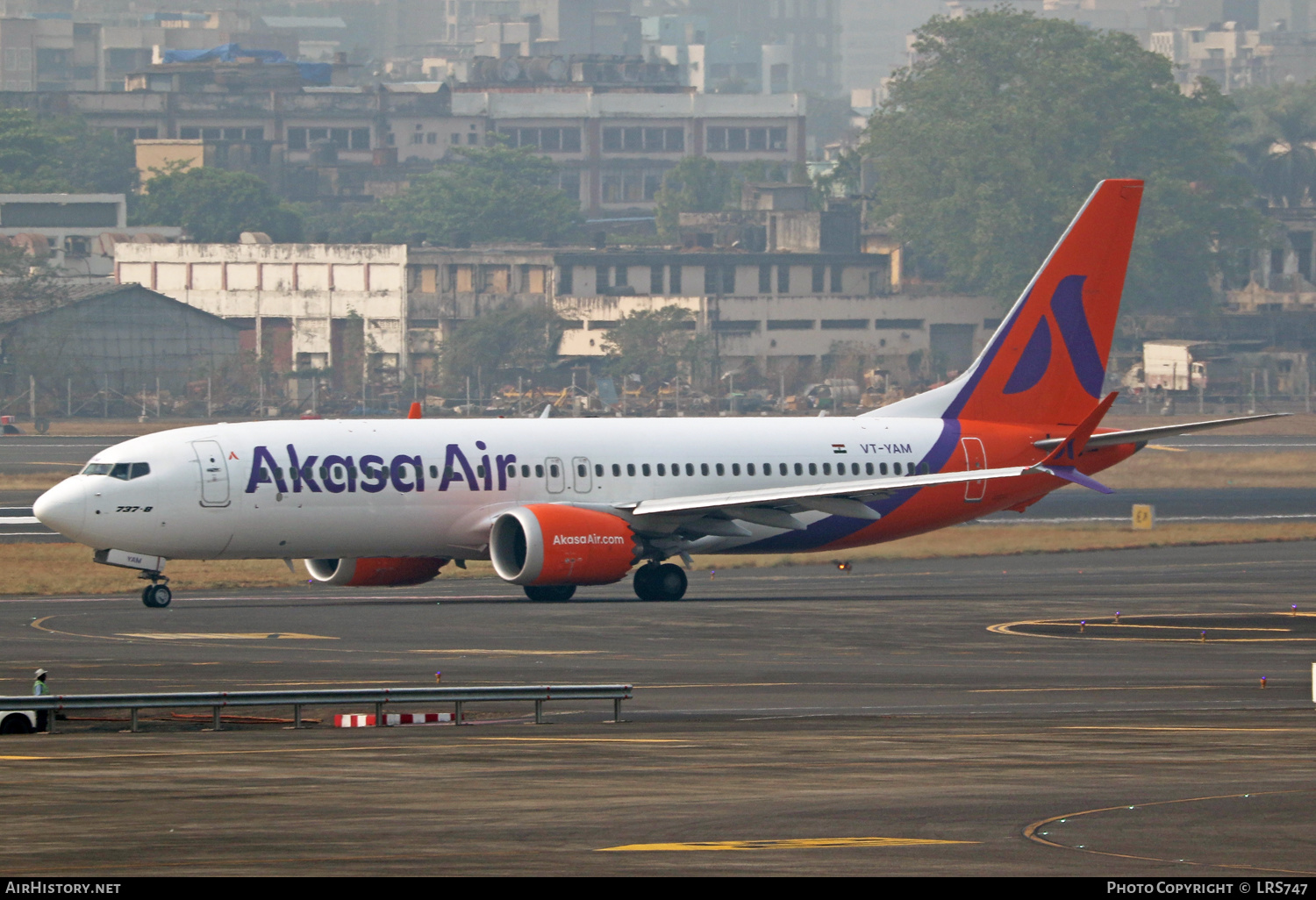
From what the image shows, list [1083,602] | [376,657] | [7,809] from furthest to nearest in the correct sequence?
[1083,602] < [376,657] < [7,809]

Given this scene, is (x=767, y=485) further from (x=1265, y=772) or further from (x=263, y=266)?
(x=263, y=266)

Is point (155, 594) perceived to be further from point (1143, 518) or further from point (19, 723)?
point (1143, 518)

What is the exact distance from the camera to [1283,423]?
15225 centimetres

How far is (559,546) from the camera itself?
51344 millimetres

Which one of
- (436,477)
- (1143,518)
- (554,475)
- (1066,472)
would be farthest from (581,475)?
(1143,518)

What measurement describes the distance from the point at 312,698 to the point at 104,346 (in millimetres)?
137814

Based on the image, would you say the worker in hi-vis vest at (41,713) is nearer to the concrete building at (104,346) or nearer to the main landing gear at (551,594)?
the main landing gear at (551,594)

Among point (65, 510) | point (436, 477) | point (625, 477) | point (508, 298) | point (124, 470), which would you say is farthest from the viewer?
point (508, 298)

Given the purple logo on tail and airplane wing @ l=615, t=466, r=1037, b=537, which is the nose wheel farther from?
the purple logo on tail

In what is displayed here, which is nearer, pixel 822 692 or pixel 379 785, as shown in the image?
pixel 379 785

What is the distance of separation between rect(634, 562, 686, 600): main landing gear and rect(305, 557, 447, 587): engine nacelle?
4.95 meters

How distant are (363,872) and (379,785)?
18.6 feet

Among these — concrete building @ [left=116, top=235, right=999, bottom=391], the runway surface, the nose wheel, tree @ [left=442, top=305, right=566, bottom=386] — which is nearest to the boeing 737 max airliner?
the nose wheel
